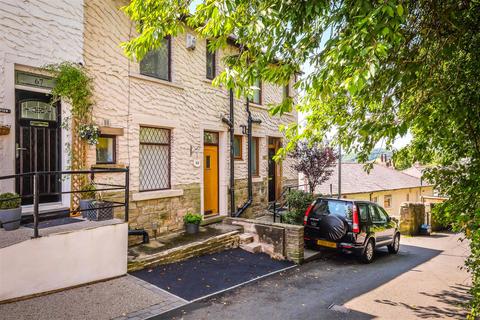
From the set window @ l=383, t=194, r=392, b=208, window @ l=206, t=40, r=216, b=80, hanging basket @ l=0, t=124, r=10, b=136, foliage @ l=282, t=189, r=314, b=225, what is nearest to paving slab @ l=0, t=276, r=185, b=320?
hanging basket @ l=0, t=124, r=10, b=136

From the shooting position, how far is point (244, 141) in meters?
12.3

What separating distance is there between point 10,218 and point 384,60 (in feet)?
21.2

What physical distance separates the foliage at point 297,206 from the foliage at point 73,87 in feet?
22.6

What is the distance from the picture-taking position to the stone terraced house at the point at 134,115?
20.9 feet

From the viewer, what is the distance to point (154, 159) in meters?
9.09

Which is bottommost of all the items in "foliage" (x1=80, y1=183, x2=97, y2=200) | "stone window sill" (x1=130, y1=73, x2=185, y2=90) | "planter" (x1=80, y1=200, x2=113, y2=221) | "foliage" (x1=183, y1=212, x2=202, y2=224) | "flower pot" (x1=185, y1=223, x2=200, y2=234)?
"flower pot" (x1=185, y1=223, x2=200, y2=234)

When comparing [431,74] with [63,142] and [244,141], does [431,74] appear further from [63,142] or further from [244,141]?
[244,141]

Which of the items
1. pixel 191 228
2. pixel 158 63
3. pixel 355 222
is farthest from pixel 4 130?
pixel 355 222

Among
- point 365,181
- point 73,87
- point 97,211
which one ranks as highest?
point 73,87

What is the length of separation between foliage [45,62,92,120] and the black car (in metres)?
6.58

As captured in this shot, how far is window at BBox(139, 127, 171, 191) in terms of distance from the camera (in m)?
8.81

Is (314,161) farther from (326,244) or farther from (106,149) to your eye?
(106,149)

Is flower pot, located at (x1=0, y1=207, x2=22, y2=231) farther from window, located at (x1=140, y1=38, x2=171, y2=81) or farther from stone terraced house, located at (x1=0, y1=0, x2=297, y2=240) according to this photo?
window, located at (x1=140, y1=38, x2=171, y2=81)

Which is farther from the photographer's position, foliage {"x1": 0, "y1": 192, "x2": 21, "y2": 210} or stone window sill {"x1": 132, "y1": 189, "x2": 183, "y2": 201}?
stone window sill {"x1": 132, "y1": 189, "x2": 183, "y2": 201}
